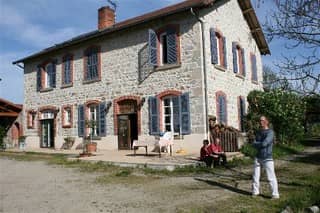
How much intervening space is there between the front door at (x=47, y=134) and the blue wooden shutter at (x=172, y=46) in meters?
9.91

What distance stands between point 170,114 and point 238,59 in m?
6.13

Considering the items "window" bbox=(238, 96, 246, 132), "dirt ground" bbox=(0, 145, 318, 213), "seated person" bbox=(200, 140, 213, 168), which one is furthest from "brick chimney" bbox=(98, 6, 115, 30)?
"seated person" bbox=(200, 140, 213, 168)

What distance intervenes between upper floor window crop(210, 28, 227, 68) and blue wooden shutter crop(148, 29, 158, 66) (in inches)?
101

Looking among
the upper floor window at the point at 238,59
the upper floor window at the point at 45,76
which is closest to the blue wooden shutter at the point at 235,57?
the upper floor window at the point at 238,59

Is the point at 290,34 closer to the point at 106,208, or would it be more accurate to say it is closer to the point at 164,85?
the point at 106,208

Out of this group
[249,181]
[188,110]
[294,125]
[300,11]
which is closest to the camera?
[300,11]

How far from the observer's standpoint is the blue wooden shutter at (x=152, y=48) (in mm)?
15711

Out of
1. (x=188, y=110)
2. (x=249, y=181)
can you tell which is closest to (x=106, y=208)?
(x=249, y=181)

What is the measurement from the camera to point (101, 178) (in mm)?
9914

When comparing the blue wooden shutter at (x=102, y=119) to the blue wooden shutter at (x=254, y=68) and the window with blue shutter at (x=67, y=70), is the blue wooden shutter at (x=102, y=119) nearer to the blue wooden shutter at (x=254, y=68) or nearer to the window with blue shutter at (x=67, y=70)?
the window with blue shutter at (x=67, y=70)

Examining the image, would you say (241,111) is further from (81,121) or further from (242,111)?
(81,121)

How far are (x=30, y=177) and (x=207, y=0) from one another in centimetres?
1003

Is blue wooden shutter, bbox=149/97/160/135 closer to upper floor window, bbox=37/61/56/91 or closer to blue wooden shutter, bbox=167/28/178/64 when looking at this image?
blue wooden shutter, bbox=167/28/178/64

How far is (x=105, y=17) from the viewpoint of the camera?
825 inches
